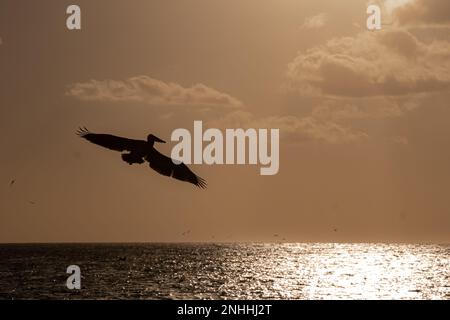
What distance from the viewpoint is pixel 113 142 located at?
19125mm

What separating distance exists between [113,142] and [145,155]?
2.75ft

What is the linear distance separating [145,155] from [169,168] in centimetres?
67

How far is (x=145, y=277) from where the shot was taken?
280 ft

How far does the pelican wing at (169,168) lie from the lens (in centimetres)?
1880

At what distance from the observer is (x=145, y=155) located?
19078mm

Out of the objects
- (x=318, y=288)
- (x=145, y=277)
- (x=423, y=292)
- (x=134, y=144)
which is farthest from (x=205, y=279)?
(x=134, y=144)

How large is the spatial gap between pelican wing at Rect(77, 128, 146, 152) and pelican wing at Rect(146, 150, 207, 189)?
1.91 feet

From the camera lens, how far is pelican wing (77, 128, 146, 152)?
1898 cm

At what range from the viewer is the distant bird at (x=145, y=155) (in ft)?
→ 61.8

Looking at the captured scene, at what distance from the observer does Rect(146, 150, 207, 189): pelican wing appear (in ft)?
61.7

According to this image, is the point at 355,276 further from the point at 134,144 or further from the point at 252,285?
the point at 134,144

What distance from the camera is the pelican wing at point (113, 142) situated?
62.3 feet

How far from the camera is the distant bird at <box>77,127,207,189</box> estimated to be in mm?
18828
